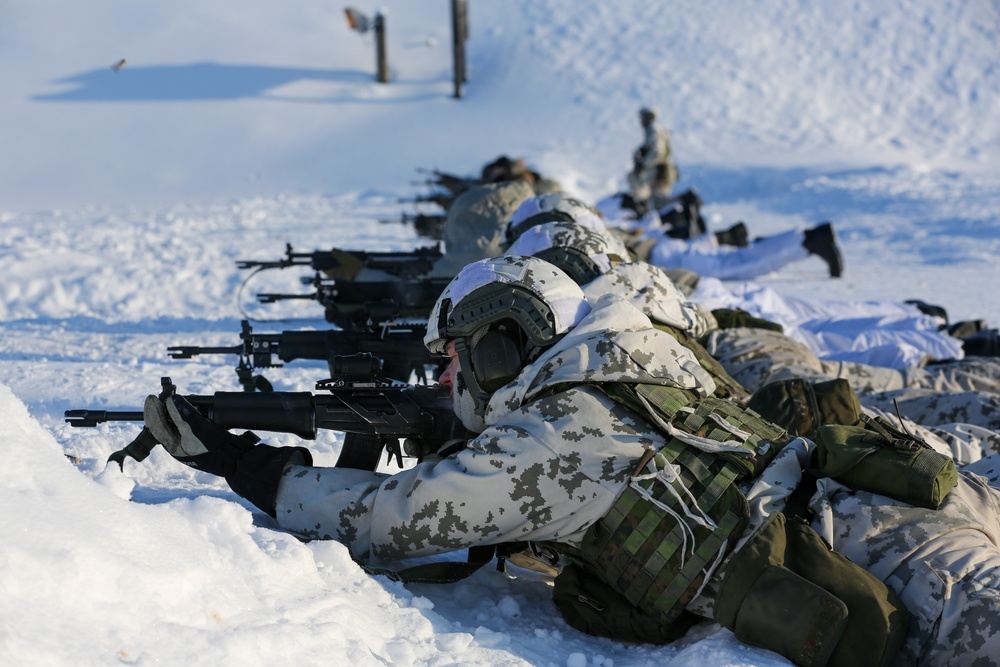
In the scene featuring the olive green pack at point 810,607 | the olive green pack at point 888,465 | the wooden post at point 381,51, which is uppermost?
the wooden post at point 381,51

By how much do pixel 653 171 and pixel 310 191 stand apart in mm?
5712

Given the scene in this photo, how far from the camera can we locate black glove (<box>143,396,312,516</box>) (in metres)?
2.81

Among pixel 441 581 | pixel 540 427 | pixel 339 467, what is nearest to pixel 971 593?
pixel 540 427

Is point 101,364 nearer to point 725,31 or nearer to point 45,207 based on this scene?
point 45,207

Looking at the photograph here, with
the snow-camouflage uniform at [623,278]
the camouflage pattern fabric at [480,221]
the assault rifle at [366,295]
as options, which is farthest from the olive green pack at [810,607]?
the camouflage pattern fabric at [480,221]

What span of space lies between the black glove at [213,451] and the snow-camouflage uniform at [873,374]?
8.13 ft

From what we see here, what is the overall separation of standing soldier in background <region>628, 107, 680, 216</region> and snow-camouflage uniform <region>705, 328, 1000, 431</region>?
7.80 meters

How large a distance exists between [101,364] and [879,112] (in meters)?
16.9

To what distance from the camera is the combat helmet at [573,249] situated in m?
4.44

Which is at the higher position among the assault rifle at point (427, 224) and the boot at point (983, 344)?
the assault rifle at point (427, 224)

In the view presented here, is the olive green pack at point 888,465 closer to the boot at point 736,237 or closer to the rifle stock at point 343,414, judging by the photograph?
the rifle stock at point 343,414

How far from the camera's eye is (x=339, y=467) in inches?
116

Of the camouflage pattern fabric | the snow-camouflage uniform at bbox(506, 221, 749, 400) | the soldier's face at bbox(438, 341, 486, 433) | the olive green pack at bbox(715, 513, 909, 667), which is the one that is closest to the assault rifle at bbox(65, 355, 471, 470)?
the soldier's face at bbox(438, 341, 486, 433)

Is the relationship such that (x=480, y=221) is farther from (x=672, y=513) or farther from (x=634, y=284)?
(x=672, y=513)
